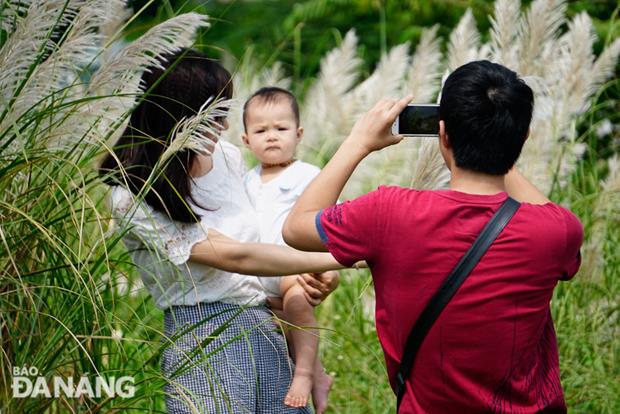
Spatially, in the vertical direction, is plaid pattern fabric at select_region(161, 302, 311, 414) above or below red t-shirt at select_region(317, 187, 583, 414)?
below

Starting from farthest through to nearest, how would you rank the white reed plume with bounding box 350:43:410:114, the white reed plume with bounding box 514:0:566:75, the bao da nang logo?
the white reed plume with bounding box 350:43:410:114 → the white reed plume with bounding box 514:0:566:75 → the bao da nang logo

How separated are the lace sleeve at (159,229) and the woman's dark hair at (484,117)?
83 cm

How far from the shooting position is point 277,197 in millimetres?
3166

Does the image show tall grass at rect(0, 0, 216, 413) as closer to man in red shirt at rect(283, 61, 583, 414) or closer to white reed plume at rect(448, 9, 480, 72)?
man in red shirt at rect(283, 61, 583, 414)

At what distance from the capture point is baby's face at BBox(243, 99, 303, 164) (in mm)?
3236

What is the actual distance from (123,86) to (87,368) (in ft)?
2.82

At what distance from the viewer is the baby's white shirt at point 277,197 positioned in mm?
3137

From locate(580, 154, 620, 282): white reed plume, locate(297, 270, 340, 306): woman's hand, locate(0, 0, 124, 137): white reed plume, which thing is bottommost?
locate(580, 154, 620, 282): white reed plume

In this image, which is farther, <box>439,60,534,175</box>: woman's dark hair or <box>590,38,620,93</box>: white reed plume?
<box>590,38,620,93</box>: white reed plume

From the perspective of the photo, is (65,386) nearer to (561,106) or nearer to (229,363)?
(229,363)

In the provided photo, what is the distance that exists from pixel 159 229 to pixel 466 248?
3.20ft

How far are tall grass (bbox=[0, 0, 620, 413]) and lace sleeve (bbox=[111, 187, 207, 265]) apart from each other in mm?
72

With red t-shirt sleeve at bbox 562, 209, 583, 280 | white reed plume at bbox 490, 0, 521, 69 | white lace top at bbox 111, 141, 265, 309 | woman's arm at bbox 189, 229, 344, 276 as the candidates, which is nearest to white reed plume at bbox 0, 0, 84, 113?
white lace top at bbox 111, 141, 265, 309

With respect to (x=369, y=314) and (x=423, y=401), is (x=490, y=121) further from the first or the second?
(x=369, y=314)
